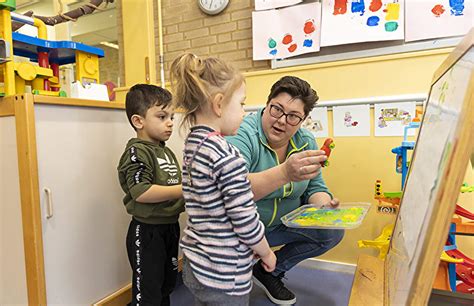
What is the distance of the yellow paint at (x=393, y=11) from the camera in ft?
5.69

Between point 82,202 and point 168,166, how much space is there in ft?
1.13

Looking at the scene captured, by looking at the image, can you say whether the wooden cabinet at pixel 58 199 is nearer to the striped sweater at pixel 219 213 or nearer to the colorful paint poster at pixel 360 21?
the striped sweater at pixel 219 213

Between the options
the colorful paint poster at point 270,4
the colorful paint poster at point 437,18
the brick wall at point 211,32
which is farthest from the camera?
the brick wall at point 211,32

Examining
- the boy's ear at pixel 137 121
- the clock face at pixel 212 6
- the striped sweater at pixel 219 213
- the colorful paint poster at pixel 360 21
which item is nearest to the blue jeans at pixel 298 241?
the striped sweater at pixel 219 213

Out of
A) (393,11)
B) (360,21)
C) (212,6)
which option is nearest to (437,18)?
(393,11)

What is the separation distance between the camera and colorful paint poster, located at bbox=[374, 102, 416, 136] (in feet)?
5.51

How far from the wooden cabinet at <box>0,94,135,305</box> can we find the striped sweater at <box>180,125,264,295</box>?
1.88 feet

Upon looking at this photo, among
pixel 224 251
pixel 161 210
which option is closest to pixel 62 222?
pixel 161 210

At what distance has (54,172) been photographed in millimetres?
1206

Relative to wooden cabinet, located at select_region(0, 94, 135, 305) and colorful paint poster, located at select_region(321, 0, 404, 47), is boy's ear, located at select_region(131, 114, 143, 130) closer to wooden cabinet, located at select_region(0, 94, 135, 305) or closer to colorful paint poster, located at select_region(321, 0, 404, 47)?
wooden cabinet, located at select_region(0, 94, 135, 305)

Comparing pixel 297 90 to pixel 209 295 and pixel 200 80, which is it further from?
pixel 209 295

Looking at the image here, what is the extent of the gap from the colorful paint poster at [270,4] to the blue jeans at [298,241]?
1275 mm

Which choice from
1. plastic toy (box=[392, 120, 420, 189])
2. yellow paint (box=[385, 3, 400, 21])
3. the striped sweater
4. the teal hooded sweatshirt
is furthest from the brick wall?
the striped sweater

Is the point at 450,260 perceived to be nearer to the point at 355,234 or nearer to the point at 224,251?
the point at 355,234
